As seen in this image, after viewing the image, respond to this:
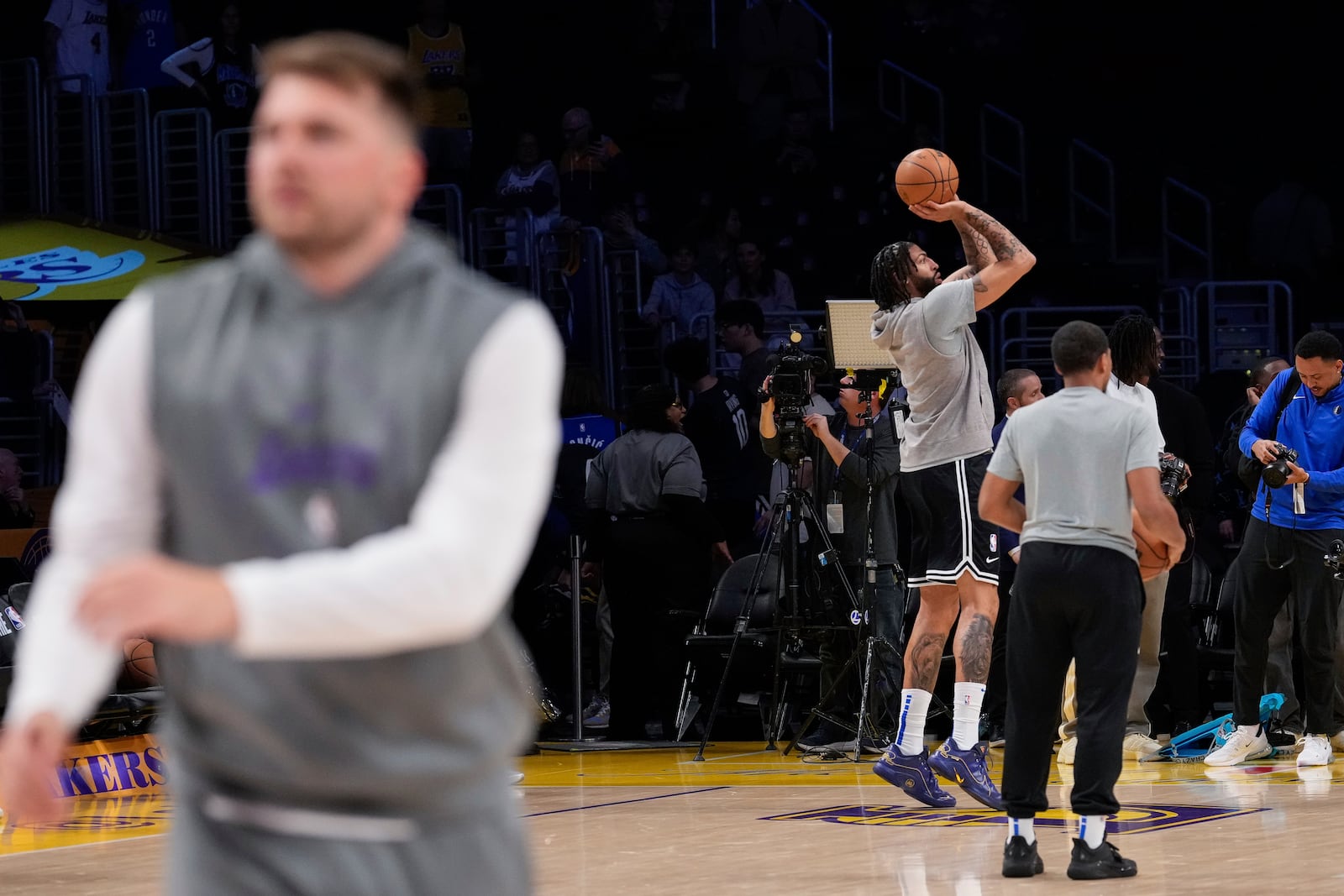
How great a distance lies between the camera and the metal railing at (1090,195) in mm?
15781

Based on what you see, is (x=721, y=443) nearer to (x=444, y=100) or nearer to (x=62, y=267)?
(x=62, y=267)

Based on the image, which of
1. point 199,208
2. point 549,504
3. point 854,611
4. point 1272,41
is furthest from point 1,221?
point 1272,41

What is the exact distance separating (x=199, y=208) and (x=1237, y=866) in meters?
11.5

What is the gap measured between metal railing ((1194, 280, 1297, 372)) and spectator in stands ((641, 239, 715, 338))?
12.3 feet

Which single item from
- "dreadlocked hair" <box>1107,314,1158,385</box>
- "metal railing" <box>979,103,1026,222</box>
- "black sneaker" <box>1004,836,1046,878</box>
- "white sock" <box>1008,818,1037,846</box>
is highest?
"metal railing" <box>979,103,1026,222</box>

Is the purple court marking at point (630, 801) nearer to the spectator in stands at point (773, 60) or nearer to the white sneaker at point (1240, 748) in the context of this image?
the white sneaker at point (1240, 748)

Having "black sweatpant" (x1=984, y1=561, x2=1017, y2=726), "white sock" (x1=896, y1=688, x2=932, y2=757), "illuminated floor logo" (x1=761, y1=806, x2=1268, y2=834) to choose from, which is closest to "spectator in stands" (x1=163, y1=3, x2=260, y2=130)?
"black sweatpant" (x1=984, y1=561, x2=1017, y2=726)

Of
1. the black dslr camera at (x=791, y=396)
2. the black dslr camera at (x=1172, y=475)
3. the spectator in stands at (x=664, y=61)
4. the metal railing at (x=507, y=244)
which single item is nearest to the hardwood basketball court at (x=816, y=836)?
the black dslr camera at (x=1172, y=475)

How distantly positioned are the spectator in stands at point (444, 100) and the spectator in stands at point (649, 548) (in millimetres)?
5295

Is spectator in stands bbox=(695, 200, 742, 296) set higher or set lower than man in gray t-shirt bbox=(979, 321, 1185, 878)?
higher

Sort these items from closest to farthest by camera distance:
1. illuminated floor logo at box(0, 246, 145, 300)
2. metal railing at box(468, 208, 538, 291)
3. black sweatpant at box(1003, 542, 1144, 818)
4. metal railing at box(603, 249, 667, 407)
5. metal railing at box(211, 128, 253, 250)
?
1. black sweatpant at box(1003, 542, 1144, 818)
2. illuminated floor logo at box(0, 246, 145, 300)
3. metal railing at box(468, 208, 538, 291)
4. metal railing at box(603, 249, 667, 407)
5. metal railing at box(211, 128, 253, 250)

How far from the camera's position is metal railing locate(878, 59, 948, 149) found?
53.7ft

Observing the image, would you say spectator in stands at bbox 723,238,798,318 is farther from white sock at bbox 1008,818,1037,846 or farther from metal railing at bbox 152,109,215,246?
white sock at bbox 1008,818,1037,846

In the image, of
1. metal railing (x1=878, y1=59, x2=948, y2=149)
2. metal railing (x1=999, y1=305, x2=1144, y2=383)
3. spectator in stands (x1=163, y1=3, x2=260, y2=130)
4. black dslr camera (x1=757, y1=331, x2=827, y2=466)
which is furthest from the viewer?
metal railing (x1=878, y1=59, x2=948, y2=149)
